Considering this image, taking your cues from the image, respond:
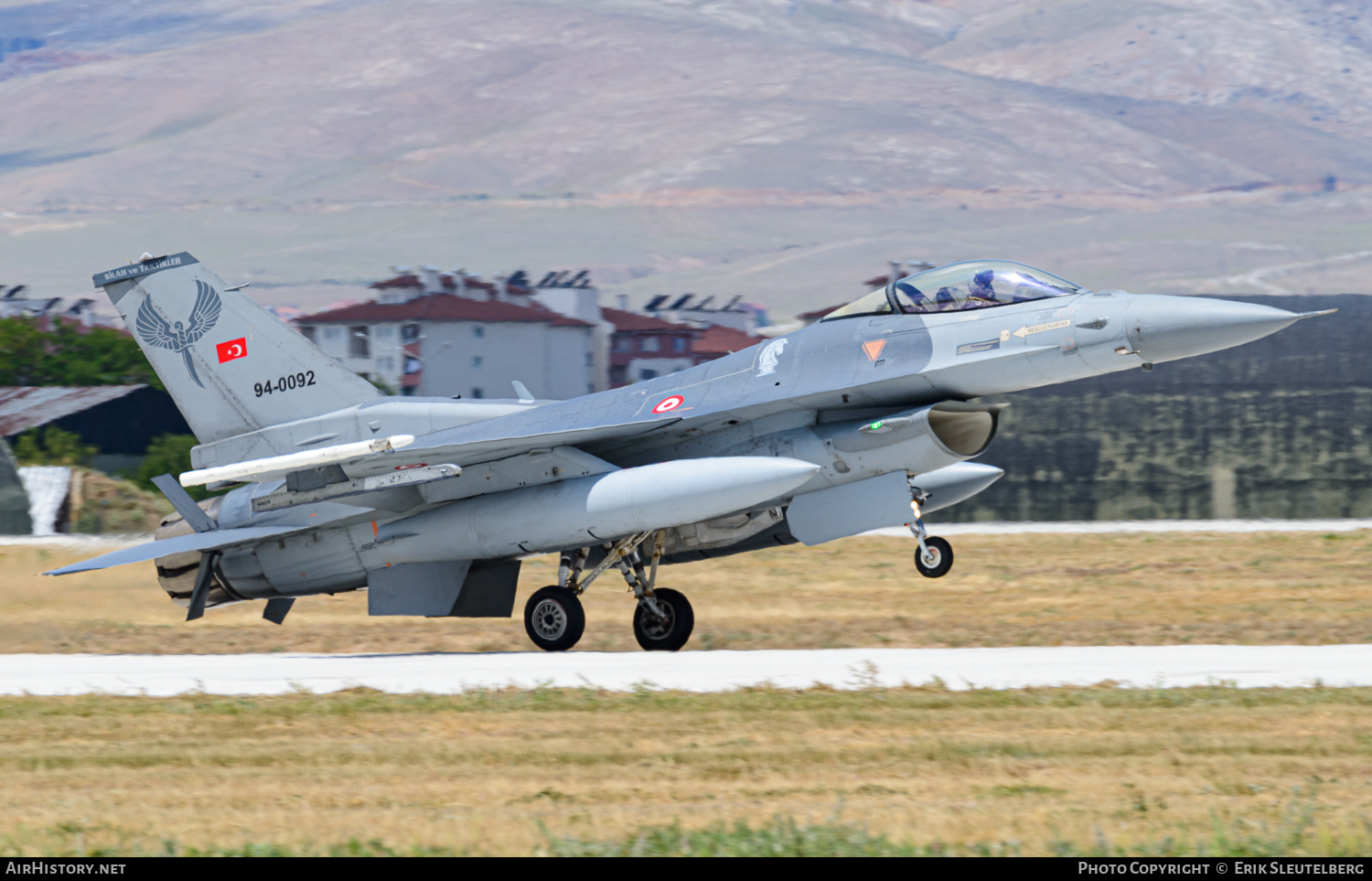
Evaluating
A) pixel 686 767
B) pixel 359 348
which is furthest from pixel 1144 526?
pixel 359 348

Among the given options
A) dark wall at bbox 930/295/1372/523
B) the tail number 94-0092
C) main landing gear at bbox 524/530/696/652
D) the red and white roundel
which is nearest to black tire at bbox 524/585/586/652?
main landing gear at bbox 524/530/696/652

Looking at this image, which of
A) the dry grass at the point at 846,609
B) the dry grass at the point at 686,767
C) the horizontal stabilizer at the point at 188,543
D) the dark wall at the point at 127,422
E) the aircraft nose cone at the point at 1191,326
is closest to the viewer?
the dry grass at the point at 686,767

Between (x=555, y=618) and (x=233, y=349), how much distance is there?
15.6ft

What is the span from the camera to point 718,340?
4353 inches

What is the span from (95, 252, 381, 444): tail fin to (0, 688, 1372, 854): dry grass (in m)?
4.78

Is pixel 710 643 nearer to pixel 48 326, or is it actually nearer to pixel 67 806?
pixel 67 806

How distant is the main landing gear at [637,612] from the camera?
50.3 feet

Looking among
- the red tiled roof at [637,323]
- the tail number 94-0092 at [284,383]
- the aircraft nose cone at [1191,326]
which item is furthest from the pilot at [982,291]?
the red tiled roof at [637,323]

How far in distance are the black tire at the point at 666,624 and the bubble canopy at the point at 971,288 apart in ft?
11.9

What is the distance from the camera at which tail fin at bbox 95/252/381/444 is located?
16.2 metres

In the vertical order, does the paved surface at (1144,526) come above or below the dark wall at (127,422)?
below

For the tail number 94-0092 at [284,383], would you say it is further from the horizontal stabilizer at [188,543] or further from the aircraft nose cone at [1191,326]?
the aircraft nose cone at [1191,326]

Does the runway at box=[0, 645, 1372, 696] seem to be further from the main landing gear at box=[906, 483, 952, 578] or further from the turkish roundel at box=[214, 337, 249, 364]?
the turkish roundel at box=[214, 337, 249, 364]
